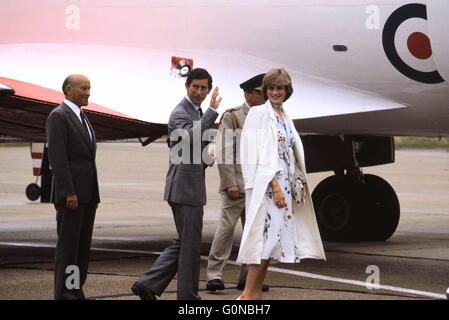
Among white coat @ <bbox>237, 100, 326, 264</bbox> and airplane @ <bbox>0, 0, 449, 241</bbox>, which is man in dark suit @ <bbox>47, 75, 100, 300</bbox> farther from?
airplane @ <bbox>0, 0, 449, 241</bbox>

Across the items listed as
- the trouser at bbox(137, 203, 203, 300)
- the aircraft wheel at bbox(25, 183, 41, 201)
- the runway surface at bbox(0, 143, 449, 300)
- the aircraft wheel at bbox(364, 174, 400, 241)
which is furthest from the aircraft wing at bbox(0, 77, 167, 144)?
the aircraft wheel at bbox(25, 183, 41, 201)

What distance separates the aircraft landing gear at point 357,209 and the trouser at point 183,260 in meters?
6.08

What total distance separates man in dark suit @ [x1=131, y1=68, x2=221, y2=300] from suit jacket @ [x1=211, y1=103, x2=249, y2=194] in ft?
3.95

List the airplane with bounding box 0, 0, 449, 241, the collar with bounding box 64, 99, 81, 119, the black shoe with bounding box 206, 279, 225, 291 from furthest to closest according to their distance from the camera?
1. the airplane with bounding box 0, 0, 449, 241
2. the black shoe with bounding box 206, 279, 225, 291
3. the collar with bounding box 64, 99, 81, 119

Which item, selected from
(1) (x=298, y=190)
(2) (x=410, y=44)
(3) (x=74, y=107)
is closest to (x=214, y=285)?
(1) (x=298, y=190)

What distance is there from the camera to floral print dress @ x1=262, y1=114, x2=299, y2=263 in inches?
358

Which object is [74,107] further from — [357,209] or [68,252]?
[357,209]

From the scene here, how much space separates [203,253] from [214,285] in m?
3.15

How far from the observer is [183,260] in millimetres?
9273

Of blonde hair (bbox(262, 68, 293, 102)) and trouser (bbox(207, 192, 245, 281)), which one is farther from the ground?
blonde hair (bbox(262, 68, 293, 102))

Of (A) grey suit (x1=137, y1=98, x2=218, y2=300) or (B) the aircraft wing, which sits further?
(B) the aircraft wing
